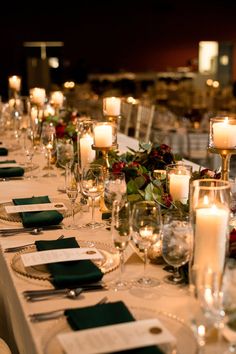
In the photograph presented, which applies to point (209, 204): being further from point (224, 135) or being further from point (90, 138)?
point (90, 138)

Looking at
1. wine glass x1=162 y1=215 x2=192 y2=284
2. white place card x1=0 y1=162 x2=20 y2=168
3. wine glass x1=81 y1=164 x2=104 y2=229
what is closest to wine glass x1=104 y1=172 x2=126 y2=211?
wine glass x1=81 y1=164 x2=104 y2=229

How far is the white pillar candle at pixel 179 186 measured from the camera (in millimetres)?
2164

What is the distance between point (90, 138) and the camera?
2928 millimetres

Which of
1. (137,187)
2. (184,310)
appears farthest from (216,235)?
(137,187)

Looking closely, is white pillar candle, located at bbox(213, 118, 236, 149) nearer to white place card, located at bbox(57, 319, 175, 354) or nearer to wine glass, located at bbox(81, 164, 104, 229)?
wine glass, located at bbox(81, 164, 104, 229)

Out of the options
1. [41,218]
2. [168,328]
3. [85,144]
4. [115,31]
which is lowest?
[168,328]

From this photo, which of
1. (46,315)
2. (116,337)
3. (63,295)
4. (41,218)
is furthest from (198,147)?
(116,337)

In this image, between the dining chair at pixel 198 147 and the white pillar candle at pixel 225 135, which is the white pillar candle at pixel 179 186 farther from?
the dining chair at pixel 198 147

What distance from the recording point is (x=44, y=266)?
1.82 metres

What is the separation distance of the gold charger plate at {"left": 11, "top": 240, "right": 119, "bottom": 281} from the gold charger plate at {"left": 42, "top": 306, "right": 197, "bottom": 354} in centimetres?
27

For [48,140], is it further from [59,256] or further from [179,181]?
[59,256]

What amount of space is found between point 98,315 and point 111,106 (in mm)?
2295

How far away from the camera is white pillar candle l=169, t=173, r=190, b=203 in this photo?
2.16 m

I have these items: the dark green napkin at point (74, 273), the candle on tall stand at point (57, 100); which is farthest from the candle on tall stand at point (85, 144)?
the candle on tall stand at point (57, 100)
